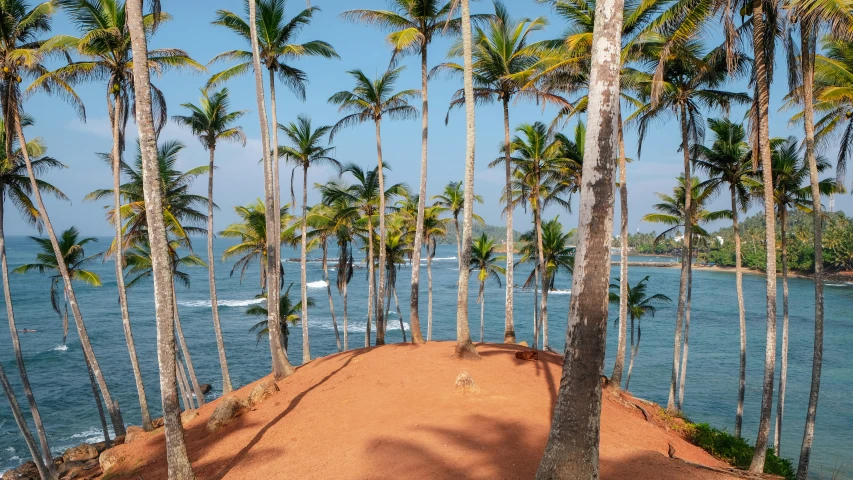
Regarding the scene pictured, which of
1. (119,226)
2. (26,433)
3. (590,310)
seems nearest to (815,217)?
(590,310)

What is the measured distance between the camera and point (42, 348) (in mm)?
38812

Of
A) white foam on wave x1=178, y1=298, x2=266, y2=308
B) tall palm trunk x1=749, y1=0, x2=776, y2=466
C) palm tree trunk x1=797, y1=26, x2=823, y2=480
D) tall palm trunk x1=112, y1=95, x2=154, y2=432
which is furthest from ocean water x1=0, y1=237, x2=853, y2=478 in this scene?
tall palm trunk x1=749, y1=0, x2=776, y2=466

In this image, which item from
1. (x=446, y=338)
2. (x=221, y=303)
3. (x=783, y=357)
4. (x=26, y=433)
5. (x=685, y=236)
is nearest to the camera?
(x=26, y=433)

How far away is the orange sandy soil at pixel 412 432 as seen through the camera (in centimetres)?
739

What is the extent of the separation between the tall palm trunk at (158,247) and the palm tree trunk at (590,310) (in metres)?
5.92

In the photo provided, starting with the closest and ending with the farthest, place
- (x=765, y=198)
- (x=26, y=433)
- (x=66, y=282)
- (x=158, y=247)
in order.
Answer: (x=158, y=247)
(x=765, y=198)
(x=26, y=433)
(x=66, y=282)

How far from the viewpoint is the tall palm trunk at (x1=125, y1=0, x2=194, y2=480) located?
25.3 ft

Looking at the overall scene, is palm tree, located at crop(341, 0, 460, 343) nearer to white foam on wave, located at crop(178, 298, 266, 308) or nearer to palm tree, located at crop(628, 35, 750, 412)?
palm tree, located at crop(628, 35, 750, 412)

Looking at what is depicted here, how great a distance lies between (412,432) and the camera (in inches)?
339

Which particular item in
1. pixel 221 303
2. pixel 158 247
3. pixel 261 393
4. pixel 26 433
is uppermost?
pixel 158 247

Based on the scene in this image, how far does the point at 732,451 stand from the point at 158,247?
14.0 metres

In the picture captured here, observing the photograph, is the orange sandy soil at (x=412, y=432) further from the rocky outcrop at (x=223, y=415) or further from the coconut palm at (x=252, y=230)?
the coconut palm at (x=252, y=230)

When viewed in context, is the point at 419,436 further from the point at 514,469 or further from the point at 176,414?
the point at 176,414

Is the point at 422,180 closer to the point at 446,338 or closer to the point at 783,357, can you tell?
the point at 783,357
